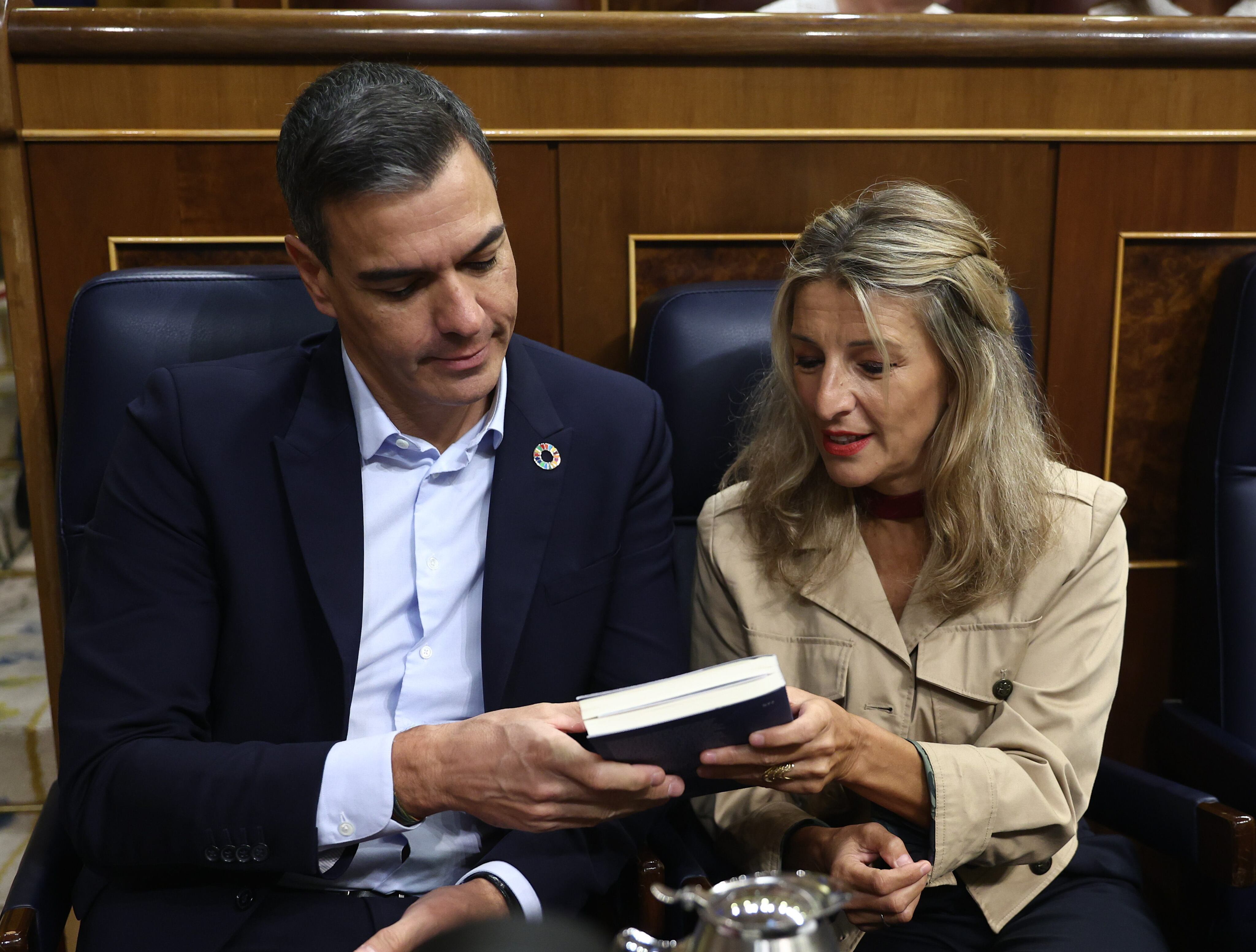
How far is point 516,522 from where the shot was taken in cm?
143

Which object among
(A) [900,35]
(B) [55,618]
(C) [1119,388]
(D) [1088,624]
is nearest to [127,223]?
(B) [55,618]

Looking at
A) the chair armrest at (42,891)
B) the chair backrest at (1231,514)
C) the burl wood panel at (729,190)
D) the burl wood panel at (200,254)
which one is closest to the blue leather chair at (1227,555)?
the chair backrest at (1231,514)

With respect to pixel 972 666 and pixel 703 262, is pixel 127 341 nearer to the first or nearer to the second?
pixel 703 262

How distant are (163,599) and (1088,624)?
1145 millimetres

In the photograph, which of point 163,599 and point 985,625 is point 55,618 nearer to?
point 163,599

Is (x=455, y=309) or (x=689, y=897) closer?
(x=689, y=897)

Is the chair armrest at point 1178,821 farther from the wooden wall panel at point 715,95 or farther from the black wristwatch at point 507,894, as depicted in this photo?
the wooden wall panel at point 715,95

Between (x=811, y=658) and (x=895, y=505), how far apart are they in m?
0.24

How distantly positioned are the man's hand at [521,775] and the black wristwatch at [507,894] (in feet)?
0.20

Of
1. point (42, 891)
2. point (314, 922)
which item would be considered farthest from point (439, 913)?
point (42, 891)

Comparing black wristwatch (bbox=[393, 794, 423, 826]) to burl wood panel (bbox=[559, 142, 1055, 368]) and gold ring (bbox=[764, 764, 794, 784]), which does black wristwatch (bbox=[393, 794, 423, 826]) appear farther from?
burl wood panel (bbox=[559, 142, 1055, 368])

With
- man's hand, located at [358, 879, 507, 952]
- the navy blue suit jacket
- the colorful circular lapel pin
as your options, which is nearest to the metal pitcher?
man's hand, located at [358, 879, 507, 952]

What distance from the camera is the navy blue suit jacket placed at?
1.26 m

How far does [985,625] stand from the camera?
4.91 feet
